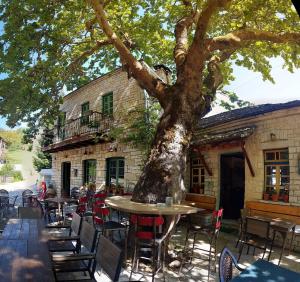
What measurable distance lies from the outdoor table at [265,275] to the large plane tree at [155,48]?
109 inches

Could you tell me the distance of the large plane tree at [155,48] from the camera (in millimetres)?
5984

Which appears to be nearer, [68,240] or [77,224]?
[68,240]

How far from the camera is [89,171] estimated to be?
49.5ft

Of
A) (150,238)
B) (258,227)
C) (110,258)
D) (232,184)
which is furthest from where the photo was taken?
(232,184)

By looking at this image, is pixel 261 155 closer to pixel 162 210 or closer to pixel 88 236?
pixel 162 210

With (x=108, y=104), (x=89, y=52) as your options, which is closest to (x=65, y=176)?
(x=108, y=104)

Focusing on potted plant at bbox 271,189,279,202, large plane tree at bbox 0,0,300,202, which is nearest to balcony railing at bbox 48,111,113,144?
large plane tree at bbox 0,0,300,202

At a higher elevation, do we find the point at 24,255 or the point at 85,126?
the point at 85,126

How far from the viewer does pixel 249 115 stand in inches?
315

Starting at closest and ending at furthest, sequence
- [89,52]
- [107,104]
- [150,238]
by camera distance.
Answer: [150,238], [89,52], [107,104]

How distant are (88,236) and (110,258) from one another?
1.22 m

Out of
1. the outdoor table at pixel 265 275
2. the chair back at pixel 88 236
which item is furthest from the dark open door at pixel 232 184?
the outdoor table at pixel 265 275

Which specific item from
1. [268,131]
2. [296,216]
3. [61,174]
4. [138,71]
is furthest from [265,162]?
[61,174]

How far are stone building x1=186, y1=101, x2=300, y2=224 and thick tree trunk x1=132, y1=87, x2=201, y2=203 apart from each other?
2.12m
